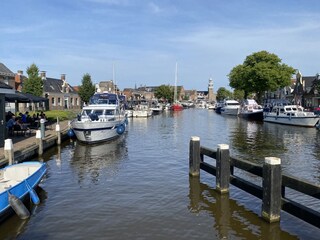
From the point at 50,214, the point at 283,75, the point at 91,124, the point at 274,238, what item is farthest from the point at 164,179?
the point at 283,75

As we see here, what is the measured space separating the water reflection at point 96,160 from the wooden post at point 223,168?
5.43m

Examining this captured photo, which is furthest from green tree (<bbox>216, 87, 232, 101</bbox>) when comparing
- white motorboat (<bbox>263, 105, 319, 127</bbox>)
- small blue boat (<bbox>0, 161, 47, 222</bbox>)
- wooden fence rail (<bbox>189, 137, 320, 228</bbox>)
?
small blue boat (<bbox>0, 161, 47, 222</bbox>)

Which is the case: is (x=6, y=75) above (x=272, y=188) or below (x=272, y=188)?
above

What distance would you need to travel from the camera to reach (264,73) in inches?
2744

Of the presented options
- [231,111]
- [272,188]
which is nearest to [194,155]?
[272,188]

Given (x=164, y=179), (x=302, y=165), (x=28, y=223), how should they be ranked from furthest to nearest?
(x=302, y=165), (x=164, y=179), (x=28, y=223)

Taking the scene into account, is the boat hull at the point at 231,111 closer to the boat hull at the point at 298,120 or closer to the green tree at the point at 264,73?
the green tree at the point at 264,73

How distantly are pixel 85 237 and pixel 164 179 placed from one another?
643 cm

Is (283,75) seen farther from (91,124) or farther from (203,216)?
(203,216)

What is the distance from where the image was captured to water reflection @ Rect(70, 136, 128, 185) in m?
16.1

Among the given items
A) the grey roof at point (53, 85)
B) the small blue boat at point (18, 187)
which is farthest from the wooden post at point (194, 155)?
the grey roof at point (53, 85)

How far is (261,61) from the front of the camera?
73688 millimetres

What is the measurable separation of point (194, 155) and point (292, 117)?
34.6 meters

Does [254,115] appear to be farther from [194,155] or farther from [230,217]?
[230,217]
